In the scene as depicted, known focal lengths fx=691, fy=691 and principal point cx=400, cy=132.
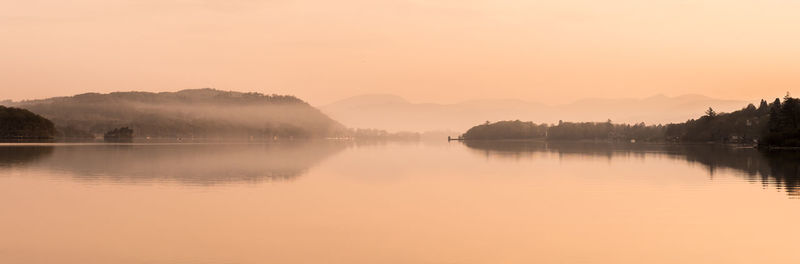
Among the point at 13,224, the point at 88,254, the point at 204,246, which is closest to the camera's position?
the point at 88,254

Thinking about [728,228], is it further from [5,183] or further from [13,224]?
[5,183]

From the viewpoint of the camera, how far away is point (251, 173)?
67125 millimetres

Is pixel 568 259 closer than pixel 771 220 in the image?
Yes

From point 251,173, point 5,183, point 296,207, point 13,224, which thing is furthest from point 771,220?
point 5,183

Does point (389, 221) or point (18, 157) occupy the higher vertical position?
point (18, 157)

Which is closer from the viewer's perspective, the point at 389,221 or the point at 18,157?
the point at 389,221

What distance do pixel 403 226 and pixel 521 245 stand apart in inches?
272

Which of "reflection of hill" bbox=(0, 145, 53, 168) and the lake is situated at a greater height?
"reflection of hill" bbox=(0, 145, 53, 168)

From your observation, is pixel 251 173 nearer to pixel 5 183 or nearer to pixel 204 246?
pixel 5 183

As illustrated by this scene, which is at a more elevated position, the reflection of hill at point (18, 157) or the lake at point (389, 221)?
the reflection of hill at point (18, 157)

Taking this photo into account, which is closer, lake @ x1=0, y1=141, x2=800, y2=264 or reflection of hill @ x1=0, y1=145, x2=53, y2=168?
lake @ x1=0, y1=141, x2=800, y2=264

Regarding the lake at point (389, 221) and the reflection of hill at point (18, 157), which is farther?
the reflection of hill at point (18, 157)

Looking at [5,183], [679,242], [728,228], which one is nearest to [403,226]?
[679,242]

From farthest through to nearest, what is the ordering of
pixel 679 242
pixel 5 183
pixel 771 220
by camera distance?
1. pixel 5 183
2. pixel 771 220
3. pixel 679 242
